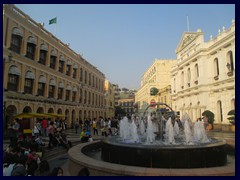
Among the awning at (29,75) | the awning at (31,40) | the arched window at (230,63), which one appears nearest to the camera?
the awning at (29,75)

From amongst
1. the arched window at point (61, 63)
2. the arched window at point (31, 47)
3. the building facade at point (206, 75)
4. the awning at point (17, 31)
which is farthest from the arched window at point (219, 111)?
the awning at point (17, 31)

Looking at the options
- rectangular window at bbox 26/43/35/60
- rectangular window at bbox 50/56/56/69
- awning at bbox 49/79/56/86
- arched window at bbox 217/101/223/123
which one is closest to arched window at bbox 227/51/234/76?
arched window at bbox 217/101/223/123

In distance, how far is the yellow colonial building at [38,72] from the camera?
61.0ft

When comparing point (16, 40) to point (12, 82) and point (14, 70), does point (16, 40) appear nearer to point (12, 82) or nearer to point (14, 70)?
point (14, 70)

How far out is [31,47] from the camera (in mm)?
22344

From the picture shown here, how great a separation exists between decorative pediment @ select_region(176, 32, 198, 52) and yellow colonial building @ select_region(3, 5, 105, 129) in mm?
19021

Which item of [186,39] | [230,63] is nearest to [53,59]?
[230,63]

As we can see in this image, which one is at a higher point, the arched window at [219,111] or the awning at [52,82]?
the awning at [52,82]

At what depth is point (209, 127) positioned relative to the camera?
25.8 metres

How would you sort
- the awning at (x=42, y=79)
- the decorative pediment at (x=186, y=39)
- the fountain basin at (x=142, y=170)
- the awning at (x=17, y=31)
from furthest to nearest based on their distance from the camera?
the decorative pediment at (x=186, y=39)
the awning at (x=42, y=79)
the awning at (x=17, y=31)
the fountain basin at (x=142, y=170)

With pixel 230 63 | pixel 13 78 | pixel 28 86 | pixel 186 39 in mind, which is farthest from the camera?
pixel 186 39

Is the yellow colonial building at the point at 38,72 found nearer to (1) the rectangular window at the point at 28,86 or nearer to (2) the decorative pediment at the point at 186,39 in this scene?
(1) the rectangular window at the point at 28,86

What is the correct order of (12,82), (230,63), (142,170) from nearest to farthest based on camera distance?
1. (142,170)
2. (12,82)
3. (230,63)

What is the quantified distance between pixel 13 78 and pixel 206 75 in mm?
26279
